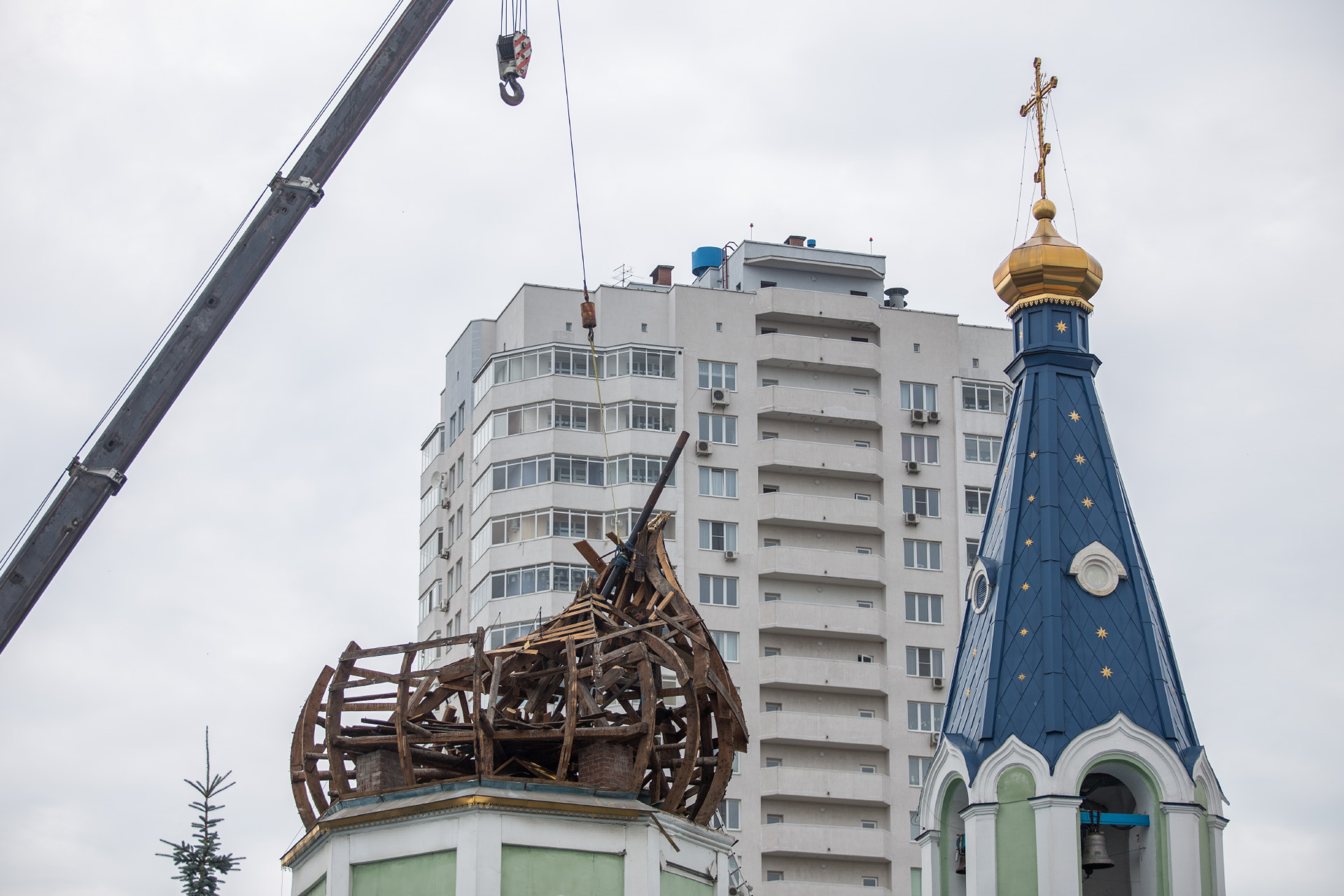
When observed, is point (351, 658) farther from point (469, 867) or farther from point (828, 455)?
point (828, 455)

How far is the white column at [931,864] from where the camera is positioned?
144 feet

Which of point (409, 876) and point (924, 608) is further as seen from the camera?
point (924, 608)

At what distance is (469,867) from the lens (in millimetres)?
33344

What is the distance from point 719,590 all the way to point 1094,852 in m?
44.6

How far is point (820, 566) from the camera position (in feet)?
284

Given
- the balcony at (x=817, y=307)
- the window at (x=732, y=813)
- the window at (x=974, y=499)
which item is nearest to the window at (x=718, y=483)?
the balcony at (x=817, y=307)

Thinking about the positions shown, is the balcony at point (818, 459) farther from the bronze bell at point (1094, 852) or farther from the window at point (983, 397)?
the bronze bell at point (1094, 852)

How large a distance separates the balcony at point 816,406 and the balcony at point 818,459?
107cm

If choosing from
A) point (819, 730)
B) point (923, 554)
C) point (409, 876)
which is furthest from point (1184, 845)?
point (923, 554)

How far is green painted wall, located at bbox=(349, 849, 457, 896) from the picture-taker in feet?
110

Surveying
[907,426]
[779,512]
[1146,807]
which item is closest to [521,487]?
[779,512]

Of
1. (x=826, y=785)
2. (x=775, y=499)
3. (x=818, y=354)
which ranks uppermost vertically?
(x=818, y=354)

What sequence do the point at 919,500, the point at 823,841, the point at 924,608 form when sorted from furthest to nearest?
the point at 919,500
the point at 924,608
the point at 823,841

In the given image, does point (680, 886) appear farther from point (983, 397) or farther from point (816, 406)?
point (983, 397)
